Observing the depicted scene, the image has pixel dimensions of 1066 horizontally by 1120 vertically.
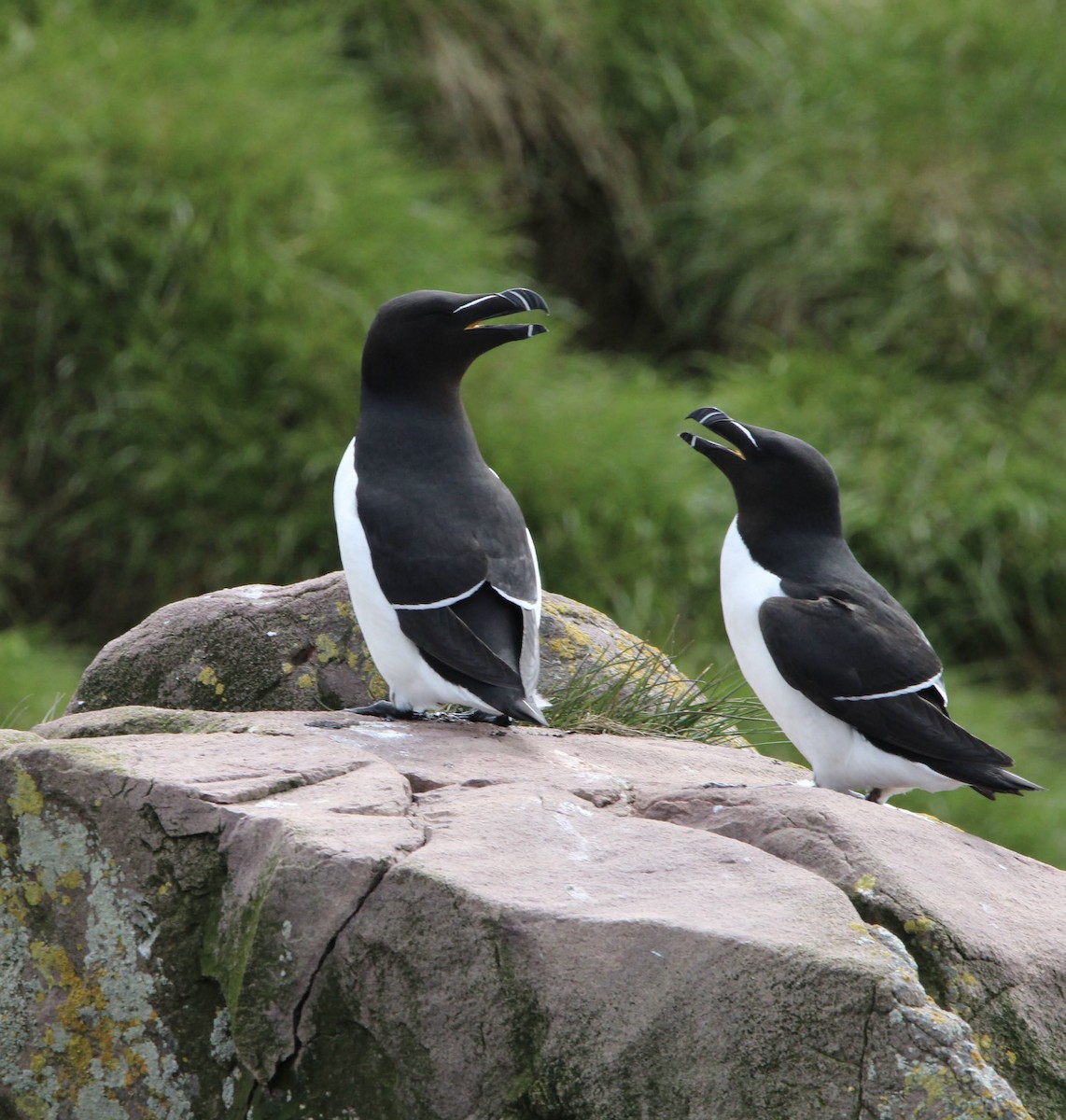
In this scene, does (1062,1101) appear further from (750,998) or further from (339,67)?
(339,67)

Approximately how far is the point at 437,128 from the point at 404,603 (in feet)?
19.5

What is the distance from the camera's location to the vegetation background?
688 centimetres

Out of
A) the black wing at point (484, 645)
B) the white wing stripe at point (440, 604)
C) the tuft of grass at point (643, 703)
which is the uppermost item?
the white wing stripe at point (440, 604)

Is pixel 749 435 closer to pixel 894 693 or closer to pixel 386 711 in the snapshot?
pixel 894 693

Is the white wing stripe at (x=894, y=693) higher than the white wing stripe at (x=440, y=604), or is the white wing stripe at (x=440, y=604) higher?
the white wing stripe at (x=440, y=604)

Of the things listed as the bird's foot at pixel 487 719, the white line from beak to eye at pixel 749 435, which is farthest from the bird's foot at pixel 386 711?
the white line from beak to eye at pixel 749 435

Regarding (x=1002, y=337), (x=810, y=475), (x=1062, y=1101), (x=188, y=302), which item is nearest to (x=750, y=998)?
(x=1062, y=1101)

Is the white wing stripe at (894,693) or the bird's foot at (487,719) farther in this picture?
the bird's foot at (487,719)

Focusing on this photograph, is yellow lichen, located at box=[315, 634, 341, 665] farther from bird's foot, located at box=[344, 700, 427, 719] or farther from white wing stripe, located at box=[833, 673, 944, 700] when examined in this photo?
white wing stripe, located at box=[833, 673, 944, 700]

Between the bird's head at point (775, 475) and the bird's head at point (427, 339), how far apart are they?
1.61 ft

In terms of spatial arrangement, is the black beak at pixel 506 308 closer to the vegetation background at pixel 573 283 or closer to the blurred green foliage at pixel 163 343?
the vegetation background at pixel 573 283

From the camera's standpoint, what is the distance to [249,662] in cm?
404

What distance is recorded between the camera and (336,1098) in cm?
255

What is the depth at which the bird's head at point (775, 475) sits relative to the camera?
3.61 meters
